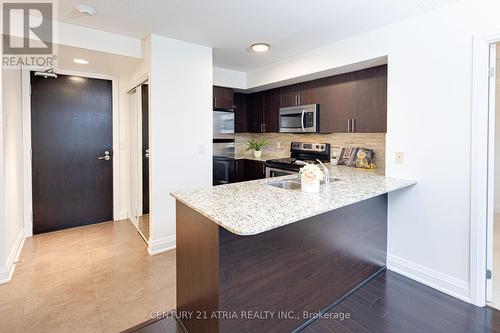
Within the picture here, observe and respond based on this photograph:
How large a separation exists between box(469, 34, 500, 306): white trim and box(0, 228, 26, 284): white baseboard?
394 centimetres

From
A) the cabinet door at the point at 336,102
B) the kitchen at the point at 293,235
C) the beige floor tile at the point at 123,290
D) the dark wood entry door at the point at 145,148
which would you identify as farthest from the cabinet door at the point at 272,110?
the beige floor tile at the point at 123,290

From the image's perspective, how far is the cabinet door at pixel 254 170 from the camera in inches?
168

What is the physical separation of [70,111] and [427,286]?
182 inches

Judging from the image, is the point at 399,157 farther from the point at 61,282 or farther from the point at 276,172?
the point at 61,282

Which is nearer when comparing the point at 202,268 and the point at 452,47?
the point at 202,268

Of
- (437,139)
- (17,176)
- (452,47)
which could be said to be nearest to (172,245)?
(17,176)

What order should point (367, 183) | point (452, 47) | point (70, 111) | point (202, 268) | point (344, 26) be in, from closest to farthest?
point (202, 268) < point (452, 47) < point (367, 183) < point (344, 26) < point (70, 111)

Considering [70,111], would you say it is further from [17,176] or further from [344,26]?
[344,26]

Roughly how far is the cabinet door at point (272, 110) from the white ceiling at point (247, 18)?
4.07ft

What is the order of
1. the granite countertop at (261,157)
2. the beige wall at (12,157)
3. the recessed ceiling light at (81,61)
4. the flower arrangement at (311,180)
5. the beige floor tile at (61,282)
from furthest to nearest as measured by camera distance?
the granite countertop at (261,157), the recessed ceiling light at (81,61), the beige wall at (12,157), the beige floor tile at (61,282), the flower arrangement at (311,180)

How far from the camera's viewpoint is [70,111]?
3.71 meters

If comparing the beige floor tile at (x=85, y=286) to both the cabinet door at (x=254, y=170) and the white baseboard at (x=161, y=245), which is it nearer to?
the white baseboard at (x=161, y=245)

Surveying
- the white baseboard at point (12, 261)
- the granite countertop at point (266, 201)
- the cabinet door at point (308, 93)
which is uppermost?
the cabinet door at point (308, 93)
